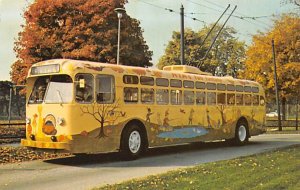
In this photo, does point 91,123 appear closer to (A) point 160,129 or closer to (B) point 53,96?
(B) point 53,96

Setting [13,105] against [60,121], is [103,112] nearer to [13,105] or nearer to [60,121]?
[60,121]

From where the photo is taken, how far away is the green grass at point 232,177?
9031 mm

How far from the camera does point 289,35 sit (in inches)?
1686

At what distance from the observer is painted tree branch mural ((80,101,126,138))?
42.9 ft

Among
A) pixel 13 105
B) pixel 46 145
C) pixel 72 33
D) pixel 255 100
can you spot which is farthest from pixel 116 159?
pixel 72 33

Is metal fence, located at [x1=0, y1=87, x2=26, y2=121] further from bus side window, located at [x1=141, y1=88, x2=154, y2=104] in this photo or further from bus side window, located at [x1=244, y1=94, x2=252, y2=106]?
bus side window, located at [x1=141, y1=88, x2=154, y2=104]

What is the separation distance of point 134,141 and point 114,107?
1.35 meters

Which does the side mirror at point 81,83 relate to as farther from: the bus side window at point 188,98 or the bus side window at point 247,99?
the bus side window at point 247,99

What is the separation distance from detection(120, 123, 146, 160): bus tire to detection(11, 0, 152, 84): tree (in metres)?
18.9

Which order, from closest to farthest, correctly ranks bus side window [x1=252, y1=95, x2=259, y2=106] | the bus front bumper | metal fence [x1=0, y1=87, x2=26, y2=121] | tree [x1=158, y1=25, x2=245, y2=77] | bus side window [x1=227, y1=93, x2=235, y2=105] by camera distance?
the bus front bumper < bus side window [x1=227, y1=93, x2=235, y2=105] < bus side window [x1=252, y1=95, x2=259, y2=106] < metal fence [x1=0, y1=87, x2=26, y2=121] < tree [x1=158, y1=25, x2=245, y2=77]

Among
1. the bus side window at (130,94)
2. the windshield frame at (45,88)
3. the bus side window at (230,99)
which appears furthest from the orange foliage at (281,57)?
the windshield frame at (45,88)

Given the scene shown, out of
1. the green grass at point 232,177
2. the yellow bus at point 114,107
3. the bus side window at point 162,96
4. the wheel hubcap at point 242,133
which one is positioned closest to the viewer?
the green grass at point 232,177

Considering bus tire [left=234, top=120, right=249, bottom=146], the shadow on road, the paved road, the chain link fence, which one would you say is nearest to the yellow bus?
the shadow on road

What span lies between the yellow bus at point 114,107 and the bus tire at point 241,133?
5.61 ft
